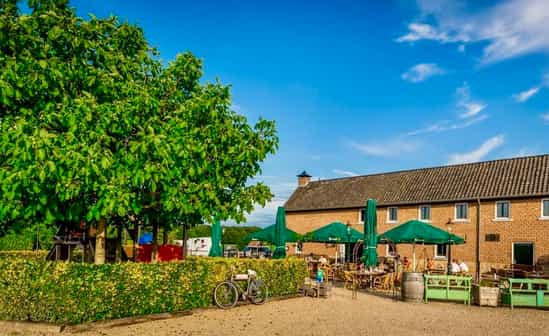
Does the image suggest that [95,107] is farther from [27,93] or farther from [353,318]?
[353,318]

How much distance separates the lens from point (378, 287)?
19953 mm

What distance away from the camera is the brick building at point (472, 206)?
27.1m

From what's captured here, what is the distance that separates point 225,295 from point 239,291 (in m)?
0.70

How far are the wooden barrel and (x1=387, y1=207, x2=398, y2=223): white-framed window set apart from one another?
59.9 ft

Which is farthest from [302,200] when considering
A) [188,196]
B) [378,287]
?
[188,196]

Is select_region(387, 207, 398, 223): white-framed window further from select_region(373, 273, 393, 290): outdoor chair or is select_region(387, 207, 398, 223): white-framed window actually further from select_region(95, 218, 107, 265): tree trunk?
select_region(95, 218, 107, 265): tree trunk

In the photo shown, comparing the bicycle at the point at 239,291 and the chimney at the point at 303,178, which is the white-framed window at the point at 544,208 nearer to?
the bicycle at the point at 239,291

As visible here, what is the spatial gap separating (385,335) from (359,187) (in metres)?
29.0

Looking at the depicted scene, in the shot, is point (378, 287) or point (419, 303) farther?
point (378, 287)

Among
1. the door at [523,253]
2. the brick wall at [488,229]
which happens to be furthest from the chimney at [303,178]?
the door at [523,253]

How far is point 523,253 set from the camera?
89.1ft

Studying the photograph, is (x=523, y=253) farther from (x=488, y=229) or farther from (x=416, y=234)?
(x=416, y=234)

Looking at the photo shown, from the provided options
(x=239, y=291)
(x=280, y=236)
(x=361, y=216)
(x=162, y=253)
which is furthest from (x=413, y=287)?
(x=361, y=216)

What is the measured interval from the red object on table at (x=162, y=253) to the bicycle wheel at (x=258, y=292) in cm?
463
